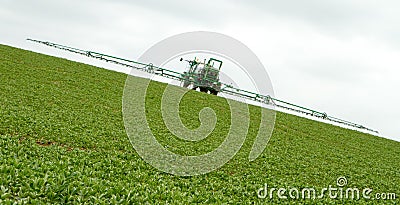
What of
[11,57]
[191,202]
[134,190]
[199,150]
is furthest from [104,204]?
[11,57]

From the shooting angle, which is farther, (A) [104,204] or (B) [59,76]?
(B) [59,76]

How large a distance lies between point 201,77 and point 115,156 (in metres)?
29.6

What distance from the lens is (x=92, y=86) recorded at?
2444cm

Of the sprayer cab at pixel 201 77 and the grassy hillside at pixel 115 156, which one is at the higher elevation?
the sprayer cab at pixel 201 77

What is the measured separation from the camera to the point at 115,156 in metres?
10.9

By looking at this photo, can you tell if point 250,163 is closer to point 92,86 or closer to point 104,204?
point 104,204

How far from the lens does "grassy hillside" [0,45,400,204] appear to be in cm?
Result: 734

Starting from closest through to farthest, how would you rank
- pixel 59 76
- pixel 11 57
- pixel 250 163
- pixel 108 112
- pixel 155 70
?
pixel 250 163 → pixel 108 112 → pixel 59 76 → pixel 11 57 → pixel 155 70

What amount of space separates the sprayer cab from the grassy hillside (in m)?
13.8

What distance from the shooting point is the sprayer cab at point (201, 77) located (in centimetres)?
4000

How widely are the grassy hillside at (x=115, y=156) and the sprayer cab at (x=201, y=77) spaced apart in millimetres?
13813

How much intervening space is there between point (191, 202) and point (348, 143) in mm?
17717

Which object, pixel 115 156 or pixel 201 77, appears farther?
pixel 201 77

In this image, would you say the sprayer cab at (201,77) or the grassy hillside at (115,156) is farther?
the sprayer cab at (201,77)
